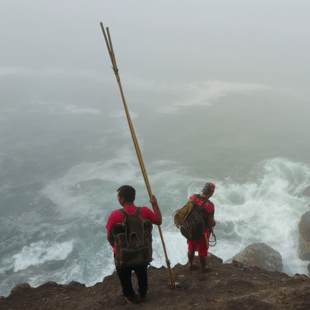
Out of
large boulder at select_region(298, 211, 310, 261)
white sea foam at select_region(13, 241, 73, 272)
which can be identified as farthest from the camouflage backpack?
white sea foam at select_region(13, 241, 73, 272)

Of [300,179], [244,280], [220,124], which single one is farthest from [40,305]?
[220,124]

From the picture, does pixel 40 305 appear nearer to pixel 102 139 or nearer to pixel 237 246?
pixel 237 246

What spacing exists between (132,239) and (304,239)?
18424 millimetres

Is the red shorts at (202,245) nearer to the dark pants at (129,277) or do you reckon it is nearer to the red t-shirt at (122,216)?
the dark pants at (129,277)

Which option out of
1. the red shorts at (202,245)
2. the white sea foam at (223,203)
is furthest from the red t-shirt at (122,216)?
the white sea foam at (223,203)

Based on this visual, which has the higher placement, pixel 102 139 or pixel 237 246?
pixel 102 139

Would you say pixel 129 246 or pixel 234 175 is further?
pixel 234 175

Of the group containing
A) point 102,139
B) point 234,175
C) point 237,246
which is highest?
point 102,139

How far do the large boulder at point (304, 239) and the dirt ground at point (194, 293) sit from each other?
42.5 ft

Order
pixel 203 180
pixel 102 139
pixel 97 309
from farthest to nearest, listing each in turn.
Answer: pixel 102 139
pixel 203 180
pixel 97 309

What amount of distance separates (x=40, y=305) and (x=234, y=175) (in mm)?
26789

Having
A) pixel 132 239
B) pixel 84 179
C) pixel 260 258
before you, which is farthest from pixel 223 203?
pixel 132 239

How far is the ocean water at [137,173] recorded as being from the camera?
19.8 metres

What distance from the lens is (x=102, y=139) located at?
140 ft
